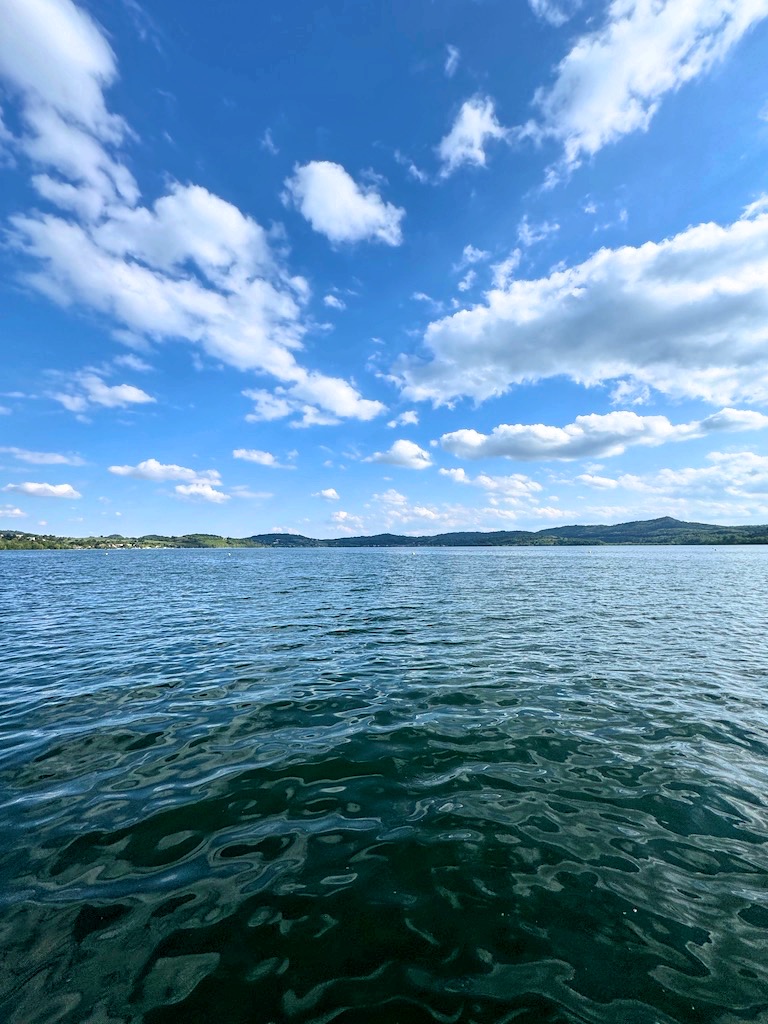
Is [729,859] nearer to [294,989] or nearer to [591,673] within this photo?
[294,989]

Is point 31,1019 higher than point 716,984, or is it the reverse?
point 31,1019

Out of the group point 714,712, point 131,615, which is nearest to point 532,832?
point 714,712

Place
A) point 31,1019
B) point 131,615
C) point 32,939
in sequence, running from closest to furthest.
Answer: point 31,1019, point 32,939, point 131,615

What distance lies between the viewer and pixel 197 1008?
5.59 m

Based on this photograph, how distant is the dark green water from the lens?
19.4 ft

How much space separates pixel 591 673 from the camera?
19.9 metres

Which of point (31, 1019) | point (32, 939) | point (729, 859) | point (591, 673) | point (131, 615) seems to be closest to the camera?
point (31, 1019)

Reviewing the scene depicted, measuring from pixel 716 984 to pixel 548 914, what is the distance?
7.16 feet

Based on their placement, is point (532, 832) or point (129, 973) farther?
point (532, 832)

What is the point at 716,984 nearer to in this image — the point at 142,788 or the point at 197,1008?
the point at 197,1008

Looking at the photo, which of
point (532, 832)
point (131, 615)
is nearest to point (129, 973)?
point (532, 832)

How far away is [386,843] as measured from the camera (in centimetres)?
873

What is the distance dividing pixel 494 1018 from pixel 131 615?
40037 mm

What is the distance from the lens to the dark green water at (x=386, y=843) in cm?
591
